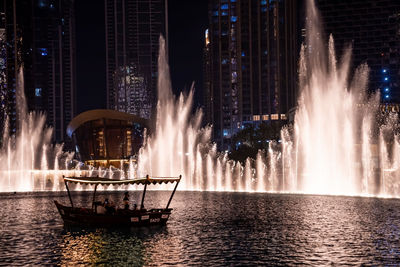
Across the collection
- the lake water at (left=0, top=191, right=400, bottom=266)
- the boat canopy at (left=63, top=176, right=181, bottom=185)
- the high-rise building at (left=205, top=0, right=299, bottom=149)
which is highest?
the high-rise building at (left=205, top=0, right=299, bottom=149)

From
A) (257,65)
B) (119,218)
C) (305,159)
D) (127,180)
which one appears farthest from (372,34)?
(119,218)

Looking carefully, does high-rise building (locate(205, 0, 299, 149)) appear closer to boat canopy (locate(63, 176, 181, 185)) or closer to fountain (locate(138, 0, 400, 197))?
fountain (locate(138, 0, 400, 197))

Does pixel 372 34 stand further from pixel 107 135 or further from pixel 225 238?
pixel 225 238

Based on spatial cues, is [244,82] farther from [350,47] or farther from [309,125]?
[309,125]

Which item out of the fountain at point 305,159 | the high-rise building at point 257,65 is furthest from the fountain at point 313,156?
the high-rise building at point 257,65

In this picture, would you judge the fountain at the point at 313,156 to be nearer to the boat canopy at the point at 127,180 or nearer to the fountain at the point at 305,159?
the fountain at the point at 305,159

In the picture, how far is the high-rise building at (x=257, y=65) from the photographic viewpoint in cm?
19150

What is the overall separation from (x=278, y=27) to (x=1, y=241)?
180539 mm

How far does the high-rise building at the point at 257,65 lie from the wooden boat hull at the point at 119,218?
16293 cm

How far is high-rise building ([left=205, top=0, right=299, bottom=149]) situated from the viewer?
628ft

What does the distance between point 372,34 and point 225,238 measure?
156 meters

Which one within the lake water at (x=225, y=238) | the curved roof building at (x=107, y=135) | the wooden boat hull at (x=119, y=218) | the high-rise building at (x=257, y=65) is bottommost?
the lake water at (x=225, y=238)

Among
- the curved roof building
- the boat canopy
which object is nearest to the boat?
the boat canopy

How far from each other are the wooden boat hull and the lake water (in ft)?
1.69
